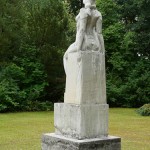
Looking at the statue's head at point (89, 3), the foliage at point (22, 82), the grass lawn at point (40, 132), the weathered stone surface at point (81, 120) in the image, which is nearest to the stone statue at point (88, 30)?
the statue's head at point (89, 3)

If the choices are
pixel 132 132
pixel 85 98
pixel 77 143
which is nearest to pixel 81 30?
pixel 85 98

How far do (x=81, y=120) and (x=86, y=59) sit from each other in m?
1.13

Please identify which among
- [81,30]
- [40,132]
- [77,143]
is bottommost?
[40,132]

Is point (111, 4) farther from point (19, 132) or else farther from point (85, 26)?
point (85, 26)

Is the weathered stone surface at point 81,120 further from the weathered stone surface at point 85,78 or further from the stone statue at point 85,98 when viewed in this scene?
the weathered stone surface at point 85,78

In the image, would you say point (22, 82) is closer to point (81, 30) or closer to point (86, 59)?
point (81, 30)

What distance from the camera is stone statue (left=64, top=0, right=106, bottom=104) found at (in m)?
7.42

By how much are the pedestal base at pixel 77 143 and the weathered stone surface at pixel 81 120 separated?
125 mm

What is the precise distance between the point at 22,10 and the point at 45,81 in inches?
205

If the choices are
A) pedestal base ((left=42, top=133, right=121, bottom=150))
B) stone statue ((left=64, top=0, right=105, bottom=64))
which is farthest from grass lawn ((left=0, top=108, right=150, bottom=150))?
stone statue ((left=64, top=0, right=105, bottom=64))

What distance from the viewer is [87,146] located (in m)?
7.21

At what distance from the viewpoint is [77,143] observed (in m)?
7.16

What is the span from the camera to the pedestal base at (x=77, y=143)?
7.20 metres

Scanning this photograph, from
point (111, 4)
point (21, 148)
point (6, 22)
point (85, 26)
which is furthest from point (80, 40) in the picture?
point (111, 4)
